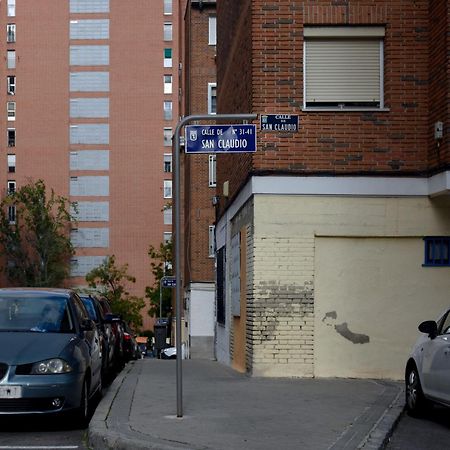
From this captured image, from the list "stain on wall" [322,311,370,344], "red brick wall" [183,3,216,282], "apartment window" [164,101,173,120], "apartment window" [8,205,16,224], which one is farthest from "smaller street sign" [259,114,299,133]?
"apartment window" [8,205,16,224]

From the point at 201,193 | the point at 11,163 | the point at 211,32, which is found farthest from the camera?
the point at 11,163

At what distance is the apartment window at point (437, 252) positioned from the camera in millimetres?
15391

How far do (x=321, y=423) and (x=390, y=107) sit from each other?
6942 mm

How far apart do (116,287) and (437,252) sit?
188ft

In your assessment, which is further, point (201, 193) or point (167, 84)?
point (167, 84)

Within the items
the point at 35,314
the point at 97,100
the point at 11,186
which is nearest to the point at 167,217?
the point at 97,100

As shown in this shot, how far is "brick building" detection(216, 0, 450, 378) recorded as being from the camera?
15.2m

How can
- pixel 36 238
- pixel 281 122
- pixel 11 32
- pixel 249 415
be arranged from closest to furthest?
1. pixel 249 415
2. pixel 281 122
3. pixel 36 238
4. pixel 11 32

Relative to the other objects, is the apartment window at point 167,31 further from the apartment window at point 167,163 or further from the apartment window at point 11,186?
the apartment window at point 11,186

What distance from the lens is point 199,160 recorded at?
4278 cm

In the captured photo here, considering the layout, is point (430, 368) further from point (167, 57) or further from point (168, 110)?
point (167, 57)

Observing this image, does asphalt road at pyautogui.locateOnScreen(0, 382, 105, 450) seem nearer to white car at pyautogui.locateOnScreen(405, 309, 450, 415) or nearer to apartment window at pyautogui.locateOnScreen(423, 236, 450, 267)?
white car at pyautogui.locateOnScreen(405, 309, 450, 415)

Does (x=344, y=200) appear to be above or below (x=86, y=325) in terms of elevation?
above

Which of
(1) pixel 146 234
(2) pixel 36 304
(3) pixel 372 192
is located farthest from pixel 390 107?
(1) pixel 146 234
